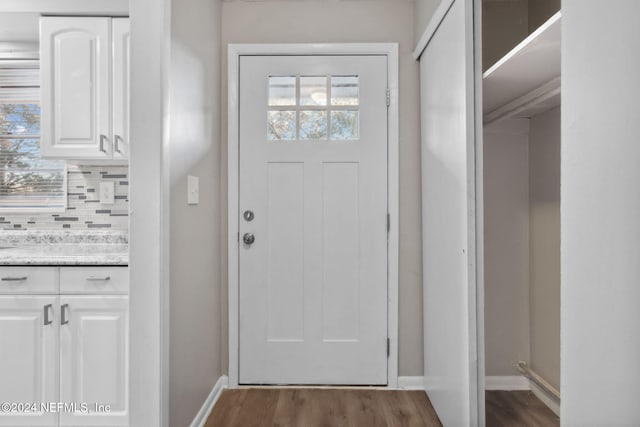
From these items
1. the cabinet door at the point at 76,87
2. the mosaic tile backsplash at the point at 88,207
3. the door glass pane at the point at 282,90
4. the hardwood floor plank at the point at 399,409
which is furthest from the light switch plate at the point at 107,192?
the hardwood floor plank at the point at 399,409

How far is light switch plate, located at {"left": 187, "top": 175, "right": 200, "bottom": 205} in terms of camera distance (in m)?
1.69

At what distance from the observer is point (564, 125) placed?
806 millimetres

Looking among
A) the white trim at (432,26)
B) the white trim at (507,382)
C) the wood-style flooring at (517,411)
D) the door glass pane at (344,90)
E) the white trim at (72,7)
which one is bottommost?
the wood-style flooring at (517,411)

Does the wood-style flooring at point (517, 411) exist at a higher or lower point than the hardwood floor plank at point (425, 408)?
higher

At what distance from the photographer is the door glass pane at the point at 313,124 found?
221 cm

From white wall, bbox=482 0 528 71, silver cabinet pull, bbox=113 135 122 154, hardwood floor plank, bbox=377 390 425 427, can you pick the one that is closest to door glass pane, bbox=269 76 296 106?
silver cabinet pull, bbox=113 135 122 154

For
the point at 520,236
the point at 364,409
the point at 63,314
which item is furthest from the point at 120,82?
the point at 520,236

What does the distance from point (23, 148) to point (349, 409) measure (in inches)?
102

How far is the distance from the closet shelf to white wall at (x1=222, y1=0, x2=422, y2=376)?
0.52 meters

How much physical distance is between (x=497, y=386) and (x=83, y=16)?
298cm

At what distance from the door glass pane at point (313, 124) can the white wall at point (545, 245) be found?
1.13 m

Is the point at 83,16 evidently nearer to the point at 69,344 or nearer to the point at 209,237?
the point at 209,237

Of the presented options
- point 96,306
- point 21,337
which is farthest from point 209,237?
point 21,337

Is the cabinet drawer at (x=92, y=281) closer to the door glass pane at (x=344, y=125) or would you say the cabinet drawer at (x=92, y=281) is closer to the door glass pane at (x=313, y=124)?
the door glass pane at (x=313, y=124)
